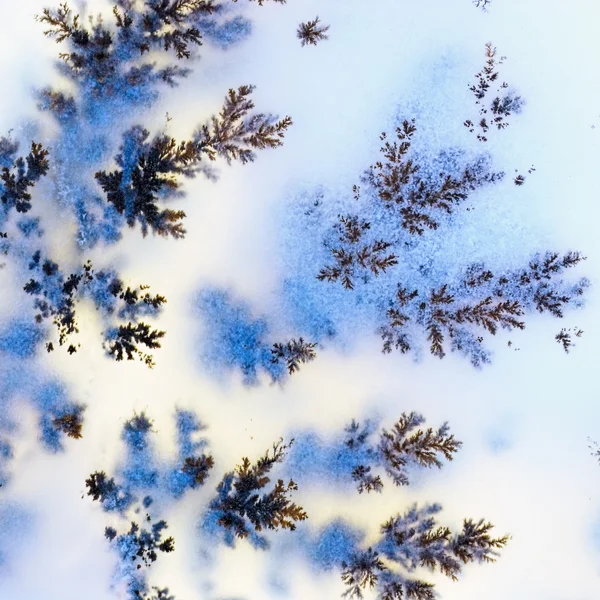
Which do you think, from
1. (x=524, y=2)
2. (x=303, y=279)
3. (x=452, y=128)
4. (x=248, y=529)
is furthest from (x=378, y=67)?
(x=248, y=529)

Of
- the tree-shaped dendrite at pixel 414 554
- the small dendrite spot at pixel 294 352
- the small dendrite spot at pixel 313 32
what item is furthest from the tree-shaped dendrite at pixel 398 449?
the small dendrite spot at pixel 313 32

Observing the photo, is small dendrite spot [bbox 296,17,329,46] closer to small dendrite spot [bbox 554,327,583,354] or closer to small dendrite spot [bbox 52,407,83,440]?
small dendrite spot [bbox 554,327,583,354]

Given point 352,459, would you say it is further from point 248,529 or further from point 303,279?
point 303,279

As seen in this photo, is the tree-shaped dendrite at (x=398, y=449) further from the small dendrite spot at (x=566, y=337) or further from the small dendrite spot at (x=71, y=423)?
the small dendrite spot at (x=71, y=423)

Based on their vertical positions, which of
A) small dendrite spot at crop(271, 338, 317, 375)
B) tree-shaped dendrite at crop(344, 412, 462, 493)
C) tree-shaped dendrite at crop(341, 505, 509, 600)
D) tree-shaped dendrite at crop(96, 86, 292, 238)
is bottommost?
tree-shaped dendrite at crop(341, 505, 509, 600)

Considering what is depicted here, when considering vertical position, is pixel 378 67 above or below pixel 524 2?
below

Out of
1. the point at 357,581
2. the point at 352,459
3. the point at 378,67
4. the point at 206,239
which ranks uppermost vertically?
the point at 378,67

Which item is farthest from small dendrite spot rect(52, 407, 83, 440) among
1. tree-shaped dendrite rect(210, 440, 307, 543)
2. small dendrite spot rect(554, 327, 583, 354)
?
small dendrite spot rect(554, 327, 583, 354)

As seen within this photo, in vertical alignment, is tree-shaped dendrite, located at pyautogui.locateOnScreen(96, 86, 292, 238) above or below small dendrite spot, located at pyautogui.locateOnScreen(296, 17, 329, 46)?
below
